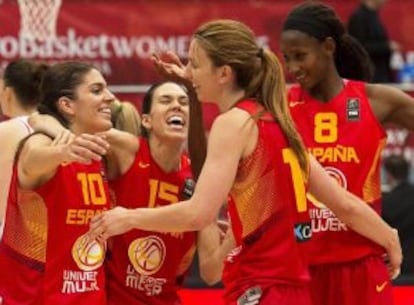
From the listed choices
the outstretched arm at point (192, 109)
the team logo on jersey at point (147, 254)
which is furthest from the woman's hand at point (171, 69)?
the team logo on jersey at point (147, 254)

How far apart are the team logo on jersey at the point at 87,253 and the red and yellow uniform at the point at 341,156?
98cm

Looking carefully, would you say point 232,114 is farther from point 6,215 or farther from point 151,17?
point 151,17

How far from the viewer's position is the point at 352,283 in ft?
21.2

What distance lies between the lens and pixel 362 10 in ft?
40.6

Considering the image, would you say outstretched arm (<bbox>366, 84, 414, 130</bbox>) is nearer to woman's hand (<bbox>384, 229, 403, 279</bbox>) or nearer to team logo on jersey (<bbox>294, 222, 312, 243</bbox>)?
woman's hand (<bbox>384, 229, 403, 279</bbox>)

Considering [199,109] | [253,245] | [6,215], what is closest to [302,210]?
[253,245]

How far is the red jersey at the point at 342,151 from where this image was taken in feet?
21.2

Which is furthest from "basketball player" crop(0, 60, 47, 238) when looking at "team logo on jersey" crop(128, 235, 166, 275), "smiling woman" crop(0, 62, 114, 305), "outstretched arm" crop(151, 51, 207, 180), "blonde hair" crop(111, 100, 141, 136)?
"outstretched arm" crop(151, 51, 207, 180)

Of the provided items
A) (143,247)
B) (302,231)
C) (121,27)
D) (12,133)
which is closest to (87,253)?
(143,247)

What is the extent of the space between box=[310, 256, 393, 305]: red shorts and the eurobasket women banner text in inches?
240

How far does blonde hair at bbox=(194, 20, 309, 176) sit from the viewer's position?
5.43 m

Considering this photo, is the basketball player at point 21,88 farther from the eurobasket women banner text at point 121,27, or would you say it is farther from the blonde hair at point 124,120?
the eurobasket women banner text at point 121,27

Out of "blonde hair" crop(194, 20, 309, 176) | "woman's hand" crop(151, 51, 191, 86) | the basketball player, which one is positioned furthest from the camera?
the basketball player

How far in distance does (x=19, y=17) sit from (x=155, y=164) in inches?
242
